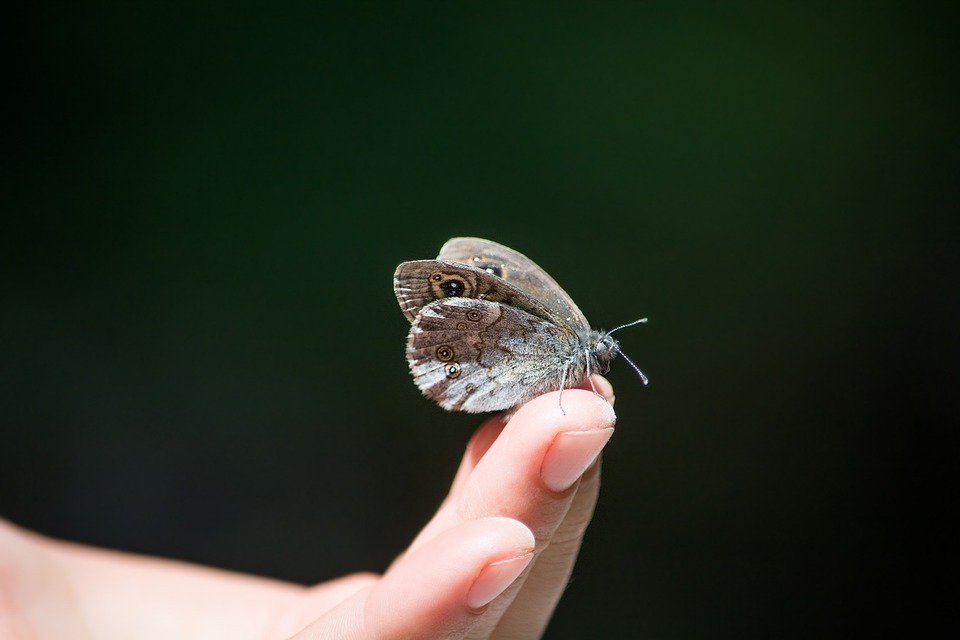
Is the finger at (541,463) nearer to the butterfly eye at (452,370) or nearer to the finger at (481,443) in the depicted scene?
the finger at (481,443)

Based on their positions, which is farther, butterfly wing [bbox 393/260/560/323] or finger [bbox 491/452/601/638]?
A: butterfly wing [bbox 393/260/560/323]

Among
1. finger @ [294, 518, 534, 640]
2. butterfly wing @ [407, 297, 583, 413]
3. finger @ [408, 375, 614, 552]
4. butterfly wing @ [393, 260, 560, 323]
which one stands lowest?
finger @ [408, 375, 614, 552]

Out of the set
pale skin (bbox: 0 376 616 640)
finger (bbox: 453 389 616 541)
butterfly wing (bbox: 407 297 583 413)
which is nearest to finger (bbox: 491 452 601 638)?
pale skin (bbox: 0 376 616 640)

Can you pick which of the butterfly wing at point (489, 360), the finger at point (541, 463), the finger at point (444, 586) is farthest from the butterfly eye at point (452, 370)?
the finger at point (444, 586)

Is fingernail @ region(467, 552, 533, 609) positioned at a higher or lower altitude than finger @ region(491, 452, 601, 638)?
higher

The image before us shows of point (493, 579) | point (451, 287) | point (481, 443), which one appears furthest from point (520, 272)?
point (493, 579)

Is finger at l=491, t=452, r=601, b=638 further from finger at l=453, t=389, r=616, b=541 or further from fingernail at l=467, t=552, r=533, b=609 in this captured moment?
fingernail at l=467, t=552, r=533, b=609

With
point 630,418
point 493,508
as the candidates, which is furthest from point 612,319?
point 493,508
